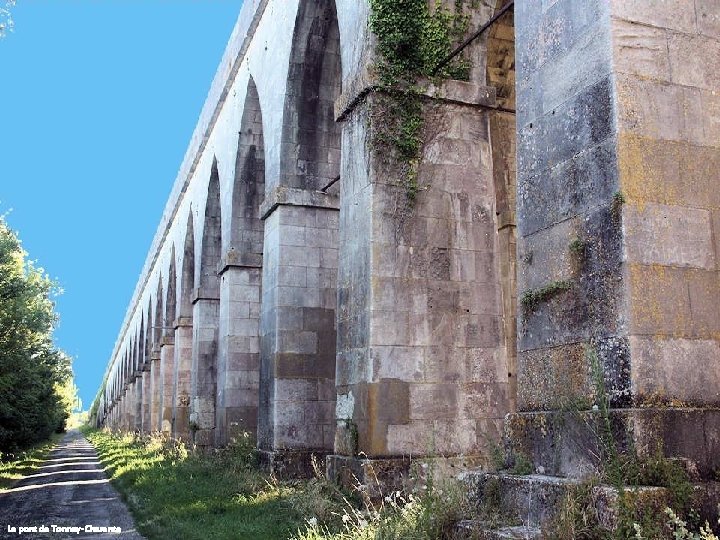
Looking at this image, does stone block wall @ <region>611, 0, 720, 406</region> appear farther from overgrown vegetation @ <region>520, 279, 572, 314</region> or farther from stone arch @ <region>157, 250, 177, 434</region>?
stone arch @ <region>157, 250, 177, 434</region>

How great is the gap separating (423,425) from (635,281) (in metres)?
4.31

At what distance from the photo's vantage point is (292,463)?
1148cm

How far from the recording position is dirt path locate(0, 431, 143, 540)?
9157 millimetres

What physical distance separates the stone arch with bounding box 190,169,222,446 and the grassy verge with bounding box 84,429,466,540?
4429mm

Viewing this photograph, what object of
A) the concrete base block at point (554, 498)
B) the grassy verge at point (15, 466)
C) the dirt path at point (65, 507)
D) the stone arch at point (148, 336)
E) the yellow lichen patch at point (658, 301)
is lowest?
the grassy verge at point (15, 466)

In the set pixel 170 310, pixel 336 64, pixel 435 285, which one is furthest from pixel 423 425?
pixel 170 310

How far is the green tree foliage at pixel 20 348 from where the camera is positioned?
1599cm

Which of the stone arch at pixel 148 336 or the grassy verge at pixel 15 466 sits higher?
the stone arch at pixel 148 336

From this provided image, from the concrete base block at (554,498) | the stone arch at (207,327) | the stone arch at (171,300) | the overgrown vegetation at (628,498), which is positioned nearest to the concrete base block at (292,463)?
the concrete base block at (554,498)

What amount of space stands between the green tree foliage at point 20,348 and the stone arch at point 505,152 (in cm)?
1034

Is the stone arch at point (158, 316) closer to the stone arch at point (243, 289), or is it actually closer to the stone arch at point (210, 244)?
the stone arch at point (210, 244)

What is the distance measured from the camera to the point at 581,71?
4789 mm

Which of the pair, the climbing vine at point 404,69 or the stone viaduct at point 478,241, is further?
the climbing vine at point 404,69

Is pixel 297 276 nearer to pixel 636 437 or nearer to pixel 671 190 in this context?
pixel 671 190
